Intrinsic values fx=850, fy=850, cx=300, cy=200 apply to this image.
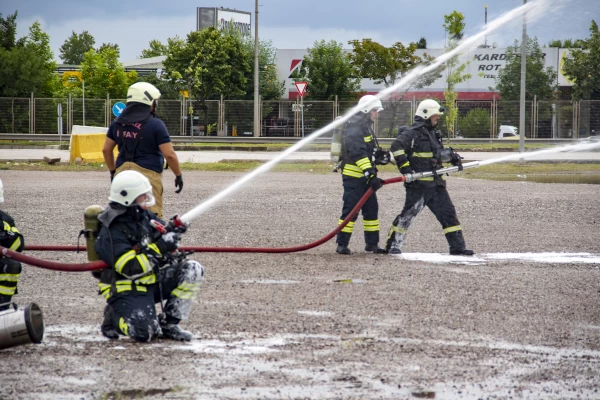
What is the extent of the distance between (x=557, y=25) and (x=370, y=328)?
5.11m

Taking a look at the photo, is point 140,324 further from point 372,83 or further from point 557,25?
point 372,83

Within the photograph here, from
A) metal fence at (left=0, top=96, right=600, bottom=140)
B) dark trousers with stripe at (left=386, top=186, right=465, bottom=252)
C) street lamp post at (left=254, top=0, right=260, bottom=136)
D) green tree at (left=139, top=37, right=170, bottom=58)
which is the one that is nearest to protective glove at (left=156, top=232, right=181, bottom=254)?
dark trousers with stripe at (left=386, top=186, right=465, bottom=252)

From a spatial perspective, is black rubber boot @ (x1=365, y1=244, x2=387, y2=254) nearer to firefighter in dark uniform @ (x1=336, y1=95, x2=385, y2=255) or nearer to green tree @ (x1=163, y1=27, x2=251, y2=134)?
firefighter in dark uniform @ (x1=336, y1=95, x2=385, y2=255)

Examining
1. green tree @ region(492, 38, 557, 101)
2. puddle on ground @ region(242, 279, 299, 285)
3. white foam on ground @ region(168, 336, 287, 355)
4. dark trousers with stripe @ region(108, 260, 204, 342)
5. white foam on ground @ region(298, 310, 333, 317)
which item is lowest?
white foam on ground @ region(168, 336, 287, 355)

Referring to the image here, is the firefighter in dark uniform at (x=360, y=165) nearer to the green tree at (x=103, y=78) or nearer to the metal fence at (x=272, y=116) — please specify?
the metal fence at (x=272, y=116)

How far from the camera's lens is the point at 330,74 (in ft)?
163

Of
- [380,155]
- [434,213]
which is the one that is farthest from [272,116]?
[434,213]

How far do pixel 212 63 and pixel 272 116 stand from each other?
21.8ft

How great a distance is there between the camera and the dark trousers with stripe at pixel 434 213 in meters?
10.3

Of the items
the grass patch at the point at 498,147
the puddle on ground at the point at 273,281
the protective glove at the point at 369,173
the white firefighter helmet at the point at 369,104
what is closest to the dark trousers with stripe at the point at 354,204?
the protective glove at the point at 369,173

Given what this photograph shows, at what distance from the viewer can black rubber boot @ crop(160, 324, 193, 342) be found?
6.20 metres

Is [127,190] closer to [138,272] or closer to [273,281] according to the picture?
[138,272]

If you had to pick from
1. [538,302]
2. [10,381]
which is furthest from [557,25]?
[10,381]

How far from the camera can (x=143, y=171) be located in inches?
320
